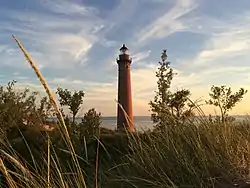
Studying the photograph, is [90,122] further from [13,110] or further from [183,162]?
[183,162]

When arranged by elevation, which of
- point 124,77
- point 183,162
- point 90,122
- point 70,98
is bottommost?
point 183,162

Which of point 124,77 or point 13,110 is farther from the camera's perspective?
point 124,77

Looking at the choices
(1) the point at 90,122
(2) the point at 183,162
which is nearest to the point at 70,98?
(1) the point at 90,122

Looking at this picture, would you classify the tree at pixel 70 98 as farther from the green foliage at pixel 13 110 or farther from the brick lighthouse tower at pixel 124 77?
the brick lighthouse tower at pixel 124 77

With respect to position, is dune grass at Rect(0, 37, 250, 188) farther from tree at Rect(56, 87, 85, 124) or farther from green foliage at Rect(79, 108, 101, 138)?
tree at Rect(56, 87, 85, 124)

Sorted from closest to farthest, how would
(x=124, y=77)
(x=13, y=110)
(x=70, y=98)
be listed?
1. (x=13, y=110)
2. (x=70, y=98)
3. (x=124, y=77)

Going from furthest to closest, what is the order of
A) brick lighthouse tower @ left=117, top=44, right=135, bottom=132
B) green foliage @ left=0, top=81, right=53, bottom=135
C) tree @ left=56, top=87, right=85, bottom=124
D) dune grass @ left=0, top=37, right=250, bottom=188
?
brick lighthouse tower @ left=117, top=44, right=135, bottom=132, tree @ left=56, top=87, right=85, bottom=124, green foliage @ left=0, top=81, right=53, bottom=135, dune grass @ left=0, top=37, right=250, bottom=188

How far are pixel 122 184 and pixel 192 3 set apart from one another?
684 cm

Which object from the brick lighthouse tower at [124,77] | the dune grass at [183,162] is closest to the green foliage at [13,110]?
the dune grass at [183,162]

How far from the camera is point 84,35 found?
1232 cm

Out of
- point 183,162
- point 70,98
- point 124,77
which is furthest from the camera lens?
point 124,77

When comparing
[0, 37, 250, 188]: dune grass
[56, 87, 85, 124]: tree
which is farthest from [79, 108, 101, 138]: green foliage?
[0, 37, 250, 188]: dune grass

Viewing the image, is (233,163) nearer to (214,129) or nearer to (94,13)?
(214,129)

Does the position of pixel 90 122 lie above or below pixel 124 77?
below
